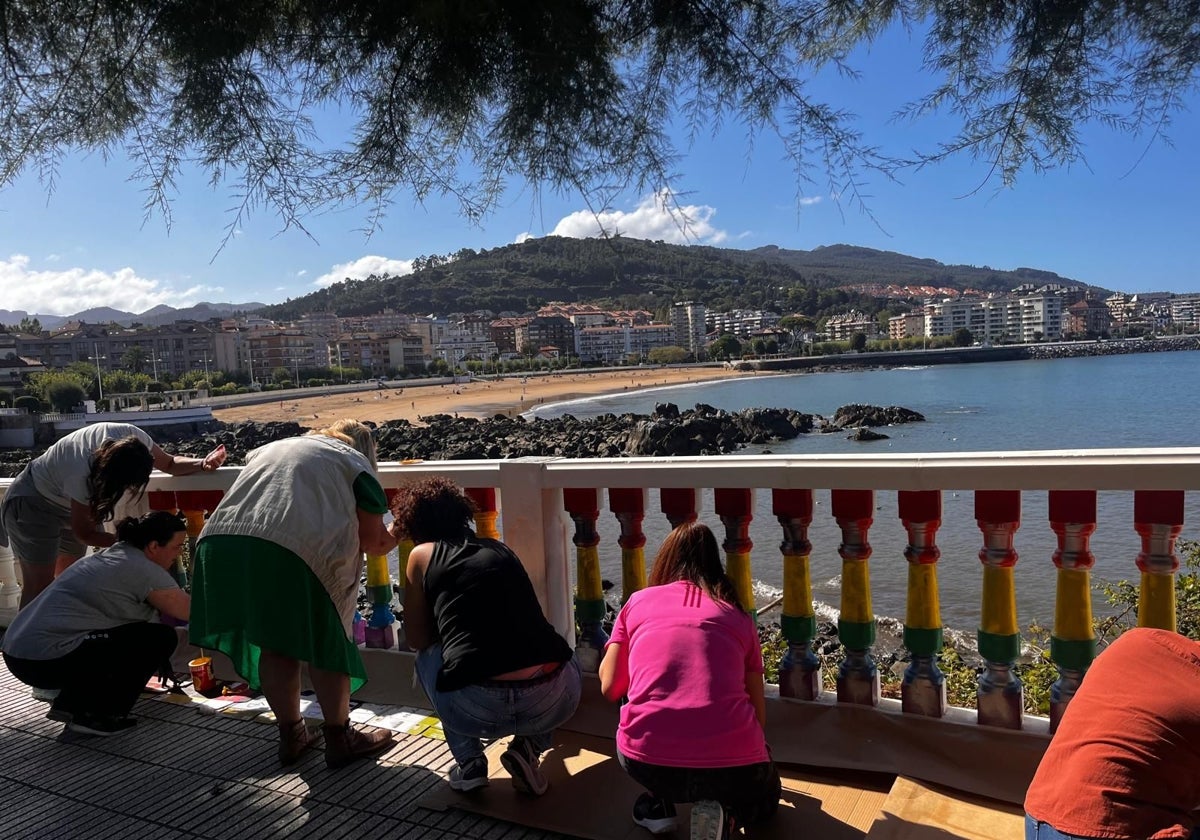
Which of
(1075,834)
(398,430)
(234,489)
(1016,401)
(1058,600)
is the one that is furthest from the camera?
(1016,401)

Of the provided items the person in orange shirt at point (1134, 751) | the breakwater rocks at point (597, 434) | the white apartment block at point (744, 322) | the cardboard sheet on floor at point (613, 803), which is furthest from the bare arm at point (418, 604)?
the white apartment block at point (744, 322)

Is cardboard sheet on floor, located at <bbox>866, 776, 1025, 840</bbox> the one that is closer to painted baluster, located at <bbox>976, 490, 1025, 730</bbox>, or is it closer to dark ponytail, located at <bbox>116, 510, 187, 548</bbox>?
painted baluster, located at <bbox>976, 490, 1025, 730</bbox>

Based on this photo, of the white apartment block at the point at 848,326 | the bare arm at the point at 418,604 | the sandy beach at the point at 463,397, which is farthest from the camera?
the white apartment block at the point at 848,326

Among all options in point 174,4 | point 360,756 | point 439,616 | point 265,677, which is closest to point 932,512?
point 439,616

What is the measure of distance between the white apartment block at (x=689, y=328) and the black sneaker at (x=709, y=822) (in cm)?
13619

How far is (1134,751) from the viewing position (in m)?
1.51

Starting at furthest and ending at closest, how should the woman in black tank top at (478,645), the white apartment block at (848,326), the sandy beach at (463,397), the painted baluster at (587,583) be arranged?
1. the white apartment block at (848,326)
2. the sandy beach at (463,397)
3. the painted baluster at (587,583)
4. the woman in black tank top at (478,645)

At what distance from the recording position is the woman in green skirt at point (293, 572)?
2.81 m

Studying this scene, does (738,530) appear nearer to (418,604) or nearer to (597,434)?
(418,604)

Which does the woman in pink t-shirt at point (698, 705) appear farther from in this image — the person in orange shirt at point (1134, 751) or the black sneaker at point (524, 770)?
the person in orange shirt at point (1134, 751)

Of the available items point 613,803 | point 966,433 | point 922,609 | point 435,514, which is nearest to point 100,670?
point 435,514

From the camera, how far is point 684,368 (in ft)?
387

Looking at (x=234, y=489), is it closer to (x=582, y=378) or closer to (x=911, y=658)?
(x=911, y=658)

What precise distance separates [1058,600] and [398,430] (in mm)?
46880
